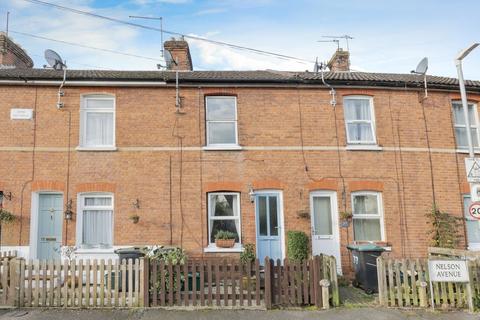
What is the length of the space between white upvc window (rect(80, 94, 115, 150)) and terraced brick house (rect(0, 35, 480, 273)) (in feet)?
0.11

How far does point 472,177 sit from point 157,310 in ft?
25.0

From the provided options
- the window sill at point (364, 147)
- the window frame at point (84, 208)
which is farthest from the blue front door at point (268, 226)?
the window frame at point (84, 208)

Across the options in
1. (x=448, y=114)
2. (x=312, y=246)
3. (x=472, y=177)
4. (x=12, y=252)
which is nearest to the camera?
(x=472, y=177)

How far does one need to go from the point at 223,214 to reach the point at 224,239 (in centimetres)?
85

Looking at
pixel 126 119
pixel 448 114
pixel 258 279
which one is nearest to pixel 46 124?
pixel 126 119

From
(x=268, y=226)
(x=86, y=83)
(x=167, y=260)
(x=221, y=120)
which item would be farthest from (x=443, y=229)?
(x=86, y=83)

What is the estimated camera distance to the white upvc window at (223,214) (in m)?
11.9

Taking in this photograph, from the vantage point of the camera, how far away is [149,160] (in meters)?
12.0

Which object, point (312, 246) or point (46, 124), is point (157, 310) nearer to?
point (312, 246)

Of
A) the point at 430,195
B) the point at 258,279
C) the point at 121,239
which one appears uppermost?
the point at 430,195

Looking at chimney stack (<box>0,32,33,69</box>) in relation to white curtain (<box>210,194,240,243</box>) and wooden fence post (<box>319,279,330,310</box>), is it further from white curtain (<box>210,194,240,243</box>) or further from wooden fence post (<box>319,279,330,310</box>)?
wooden fence post (<box>319,279,330,310</box>)

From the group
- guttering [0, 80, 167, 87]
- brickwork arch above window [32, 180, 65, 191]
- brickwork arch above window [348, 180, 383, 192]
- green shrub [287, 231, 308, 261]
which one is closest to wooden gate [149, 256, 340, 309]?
green shrub [287, 231, 308, 261]

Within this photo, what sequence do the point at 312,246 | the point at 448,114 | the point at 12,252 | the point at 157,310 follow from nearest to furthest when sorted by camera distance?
the point at 157,310
the point at 12,252
the point at 312,246
the point at 448,114

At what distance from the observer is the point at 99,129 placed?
1232 centimetres
